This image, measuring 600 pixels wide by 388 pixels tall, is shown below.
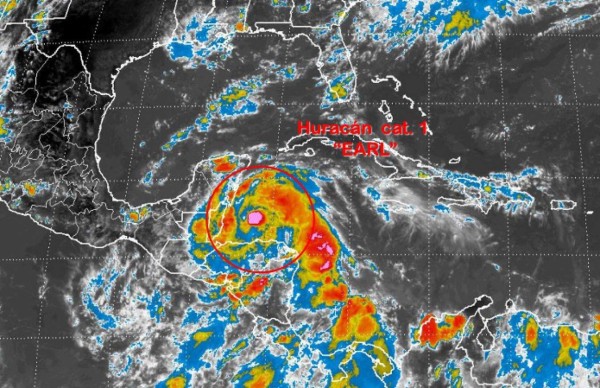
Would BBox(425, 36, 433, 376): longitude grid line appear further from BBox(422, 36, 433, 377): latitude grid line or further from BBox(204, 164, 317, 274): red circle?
BBox(204, 164, 317, 274): red circle

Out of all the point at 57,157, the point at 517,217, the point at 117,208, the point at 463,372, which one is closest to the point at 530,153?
the point at 517,217

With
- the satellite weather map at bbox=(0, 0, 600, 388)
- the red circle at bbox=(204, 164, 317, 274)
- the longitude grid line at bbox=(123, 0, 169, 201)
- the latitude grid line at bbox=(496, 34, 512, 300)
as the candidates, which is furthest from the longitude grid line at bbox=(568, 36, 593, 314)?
the longitude grid line at bbox=(123, 0, 169, 201)

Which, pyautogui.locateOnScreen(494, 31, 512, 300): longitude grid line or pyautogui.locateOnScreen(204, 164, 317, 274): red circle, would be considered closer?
pyautogui.locateOnScreen(494, 31, 512, 300): longitude grid line

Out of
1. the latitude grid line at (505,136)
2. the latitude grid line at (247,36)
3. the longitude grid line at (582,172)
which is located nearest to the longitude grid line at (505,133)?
the latitude grid line at (505,136)

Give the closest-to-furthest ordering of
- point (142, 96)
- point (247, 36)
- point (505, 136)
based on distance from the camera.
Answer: point (505, 136), point (142, 96), point (247, 36)

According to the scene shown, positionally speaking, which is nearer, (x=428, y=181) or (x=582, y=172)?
(x=582, y=172)

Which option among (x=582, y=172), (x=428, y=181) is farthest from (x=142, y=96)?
(x=582, y=172)

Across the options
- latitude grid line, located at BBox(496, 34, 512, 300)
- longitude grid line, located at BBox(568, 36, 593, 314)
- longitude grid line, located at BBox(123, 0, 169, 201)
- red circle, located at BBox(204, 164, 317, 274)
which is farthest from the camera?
longitude grid line, located at BBox(123, 0, 169, 201)

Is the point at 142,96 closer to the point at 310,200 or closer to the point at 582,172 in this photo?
the point at 310,200

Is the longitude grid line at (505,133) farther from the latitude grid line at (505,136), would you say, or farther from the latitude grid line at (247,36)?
the latitude grid line at (247,36)
